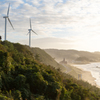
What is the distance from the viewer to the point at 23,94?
34.7 feet

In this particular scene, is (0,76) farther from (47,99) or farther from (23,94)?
(47,99)

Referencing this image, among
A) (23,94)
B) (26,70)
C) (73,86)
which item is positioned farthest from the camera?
(73,86)

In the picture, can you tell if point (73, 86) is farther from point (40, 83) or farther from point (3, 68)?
point (3, 68)

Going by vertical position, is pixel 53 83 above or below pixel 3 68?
below

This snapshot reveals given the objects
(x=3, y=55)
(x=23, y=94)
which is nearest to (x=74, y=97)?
(x=23, y=94)

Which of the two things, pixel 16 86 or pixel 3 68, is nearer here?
pixel 16 86

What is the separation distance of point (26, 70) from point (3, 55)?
116 inches

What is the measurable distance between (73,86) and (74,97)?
2.69 meters

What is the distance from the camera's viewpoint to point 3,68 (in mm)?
12523

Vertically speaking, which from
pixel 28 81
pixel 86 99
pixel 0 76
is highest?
pixel 0 76

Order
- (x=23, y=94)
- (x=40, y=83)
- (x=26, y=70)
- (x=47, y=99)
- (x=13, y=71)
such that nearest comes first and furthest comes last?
(x=23, y=94), (x=47, y=99), (x=40, y=83), (x=13, y=71), (x=26, y=70)

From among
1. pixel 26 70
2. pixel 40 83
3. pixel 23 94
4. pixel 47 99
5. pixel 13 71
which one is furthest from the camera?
pixel 26 70

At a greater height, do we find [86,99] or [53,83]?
[53,83]

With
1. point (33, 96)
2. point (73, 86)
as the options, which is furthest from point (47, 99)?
point (73, 86)
